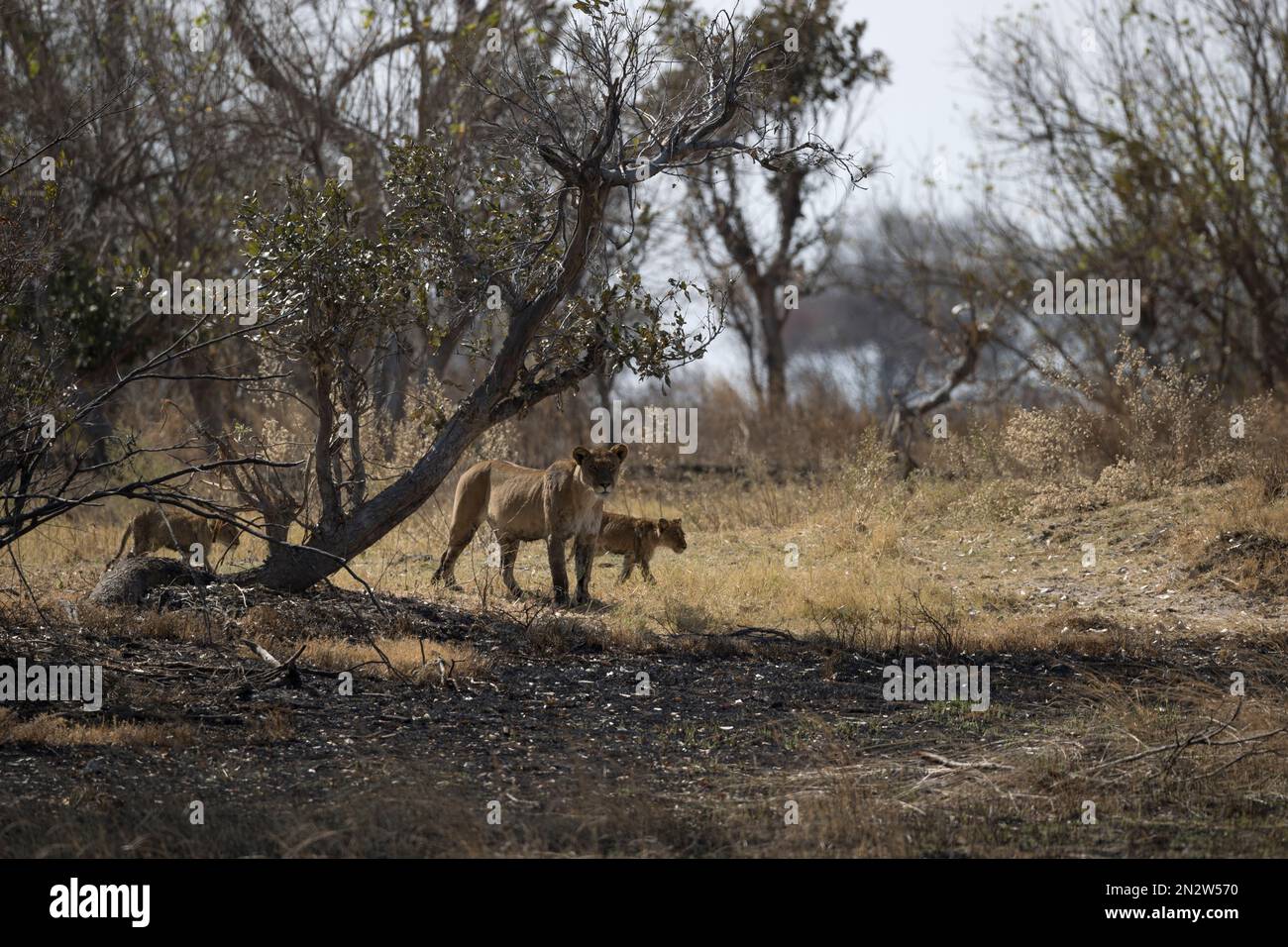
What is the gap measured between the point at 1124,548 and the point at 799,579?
10.3ft

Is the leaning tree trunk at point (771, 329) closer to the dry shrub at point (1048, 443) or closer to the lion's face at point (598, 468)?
the dry shrub at point (1048, 443)

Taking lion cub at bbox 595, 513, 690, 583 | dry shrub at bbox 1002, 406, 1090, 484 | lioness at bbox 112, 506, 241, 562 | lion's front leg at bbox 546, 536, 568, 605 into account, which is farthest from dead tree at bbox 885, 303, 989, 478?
lioness at bbox 112, 506, 241, 562

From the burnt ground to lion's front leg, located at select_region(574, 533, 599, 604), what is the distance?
1.28 meters

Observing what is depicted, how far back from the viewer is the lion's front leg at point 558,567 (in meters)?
11.3

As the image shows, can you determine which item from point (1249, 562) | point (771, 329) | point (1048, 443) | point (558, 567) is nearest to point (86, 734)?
point (558, 567)

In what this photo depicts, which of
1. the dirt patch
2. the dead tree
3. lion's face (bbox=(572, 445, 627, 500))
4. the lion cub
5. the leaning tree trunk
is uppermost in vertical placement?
the leaning tree trunk

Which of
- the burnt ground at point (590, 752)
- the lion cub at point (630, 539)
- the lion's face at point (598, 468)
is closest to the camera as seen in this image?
the burnt ground at point (590, 752)

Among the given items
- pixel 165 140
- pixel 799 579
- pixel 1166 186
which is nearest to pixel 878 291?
pixel 1166 186

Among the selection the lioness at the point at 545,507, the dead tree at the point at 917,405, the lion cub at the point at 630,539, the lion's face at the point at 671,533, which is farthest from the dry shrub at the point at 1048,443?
the lioness at the point at 545,507

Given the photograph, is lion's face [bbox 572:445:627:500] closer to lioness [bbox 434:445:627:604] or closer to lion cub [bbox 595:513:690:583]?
lioness [bbox 434:445:627:604]

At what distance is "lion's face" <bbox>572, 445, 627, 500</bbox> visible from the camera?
36.5ft

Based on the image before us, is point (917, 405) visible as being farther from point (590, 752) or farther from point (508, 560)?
point (590, 752)

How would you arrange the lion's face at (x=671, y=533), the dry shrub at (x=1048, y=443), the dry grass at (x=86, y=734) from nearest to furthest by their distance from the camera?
the dry grass at (x=86, y=734), the lion's face at (x=671, y=533), the dry shrub at (x=1048, y=443)

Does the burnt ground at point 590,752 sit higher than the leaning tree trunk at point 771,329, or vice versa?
the leaning tree trunk at point 771,329
